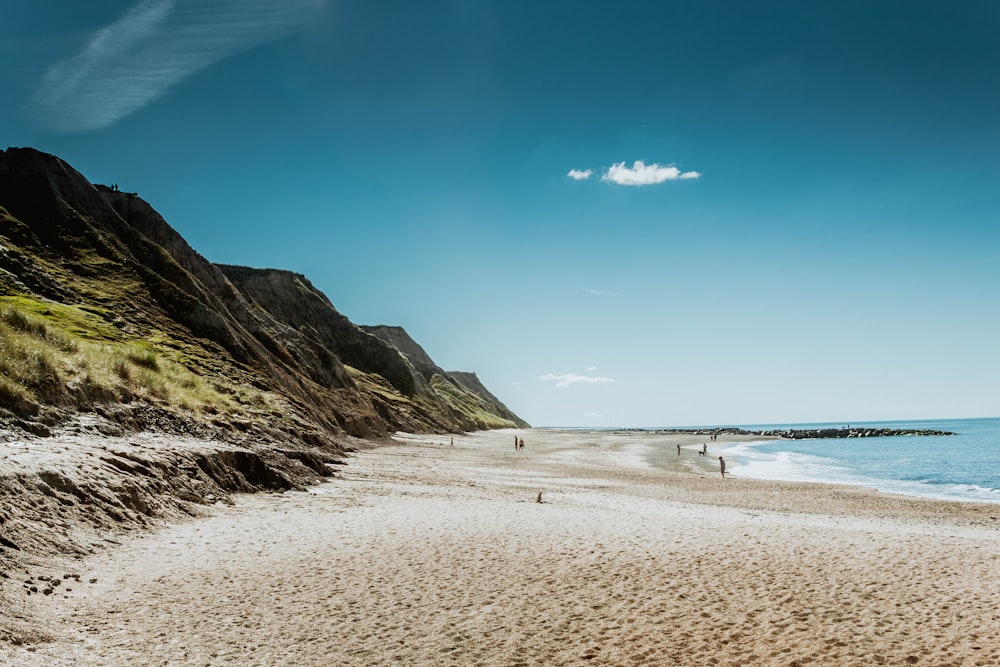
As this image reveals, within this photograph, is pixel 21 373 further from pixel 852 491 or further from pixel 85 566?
pixel 852 491

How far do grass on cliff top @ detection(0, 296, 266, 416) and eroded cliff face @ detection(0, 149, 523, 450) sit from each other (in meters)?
0.19

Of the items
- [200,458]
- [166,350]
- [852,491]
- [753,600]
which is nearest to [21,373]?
[200,458]

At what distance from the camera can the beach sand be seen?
10.1m

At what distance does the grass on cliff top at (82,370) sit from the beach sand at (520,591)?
798 centimetres

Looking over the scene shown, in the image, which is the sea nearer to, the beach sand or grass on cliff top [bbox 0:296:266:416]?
the beach sand

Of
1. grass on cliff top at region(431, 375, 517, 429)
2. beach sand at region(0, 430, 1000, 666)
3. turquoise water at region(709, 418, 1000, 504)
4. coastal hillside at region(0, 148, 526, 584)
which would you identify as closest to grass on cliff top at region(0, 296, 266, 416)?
coastal hillside at region(0, 148, 526, 584)

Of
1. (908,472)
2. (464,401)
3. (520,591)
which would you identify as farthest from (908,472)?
(464,401)

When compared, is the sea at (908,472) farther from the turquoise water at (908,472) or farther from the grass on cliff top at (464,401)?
the grass on cliff top at (464,401)

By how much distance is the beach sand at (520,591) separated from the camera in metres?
10.1

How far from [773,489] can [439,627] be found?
30.0 m

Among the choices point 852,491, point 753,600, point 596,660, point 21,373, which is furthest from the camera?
point 852,491

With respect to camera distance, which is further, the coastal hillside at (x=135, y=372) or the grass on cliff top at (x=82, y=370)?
the grass on cliff top at (x=82, y=370)

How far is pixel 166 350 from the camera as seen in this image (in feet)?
126

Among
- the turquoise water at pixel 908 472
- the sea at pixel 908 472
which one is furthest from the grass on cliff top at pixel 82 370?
the turquoise water at pixel 908 472
